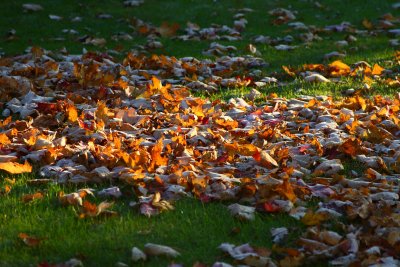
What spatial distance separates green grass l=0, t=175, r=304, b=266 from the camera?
3.93m

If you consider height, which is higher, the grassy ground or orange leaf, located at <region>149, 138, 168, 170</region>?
orange leaf, located at <region>149, 138, 168, 170</region>

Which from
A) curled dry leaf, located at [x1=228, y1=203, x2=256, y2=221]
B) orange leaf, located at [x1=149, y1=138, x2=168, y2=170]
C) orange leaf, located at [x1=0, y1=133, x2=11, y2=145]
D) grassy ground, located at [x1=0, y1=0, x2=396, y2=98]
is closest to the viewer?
curled dry leaf, located at [x1=228, y1=203, x2=256, y2=221]

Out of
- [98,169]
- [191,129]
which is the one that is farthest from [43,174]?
[191,129]

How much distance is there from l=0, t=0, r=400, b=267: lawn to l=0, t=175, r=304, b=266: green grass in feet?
0.04

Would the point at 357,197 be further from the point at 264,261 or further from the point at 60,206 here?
the point at 60,206

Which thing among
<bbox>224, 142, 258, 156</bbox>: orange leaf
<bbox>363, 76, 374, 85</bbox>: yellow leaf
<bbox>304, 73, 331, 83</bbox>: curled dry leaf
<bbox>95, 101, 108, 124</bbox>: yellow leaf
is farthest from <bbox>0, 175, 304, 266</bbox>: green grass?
<bbox>363, 76, 374, 85</bbox>: yellow leaf

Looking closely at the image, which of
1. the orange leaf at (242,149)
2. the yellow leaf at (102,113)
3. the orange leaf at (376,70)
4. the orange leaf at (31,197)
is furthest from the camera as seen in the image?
the orange leaf at (376,70)

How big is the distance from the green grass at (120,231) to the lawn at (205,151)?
12 mm

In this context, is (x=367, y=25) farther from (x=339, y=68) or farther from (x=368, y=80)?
(x=368, y=80)

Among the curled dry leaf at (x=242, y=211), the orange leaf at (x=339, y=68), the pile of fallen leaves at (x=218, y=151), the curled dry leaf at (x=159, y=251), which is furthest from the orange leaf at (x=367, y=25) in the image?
the curled dry leaf at (x=159, y=251)

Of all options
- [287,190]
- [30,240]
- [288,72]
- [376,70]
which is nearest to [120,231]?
[30,240]

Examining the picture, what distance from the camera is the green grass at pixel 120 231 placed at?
393 cm

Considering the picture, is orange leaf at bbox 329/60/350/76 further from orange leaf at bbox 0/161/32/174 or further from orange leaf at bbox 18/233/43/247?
orange leaf at bbox 18/233/43/247

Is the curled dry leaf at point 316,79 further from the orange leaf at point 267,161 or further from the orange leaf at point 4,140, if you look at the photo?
the orange leaf at point 4,140
